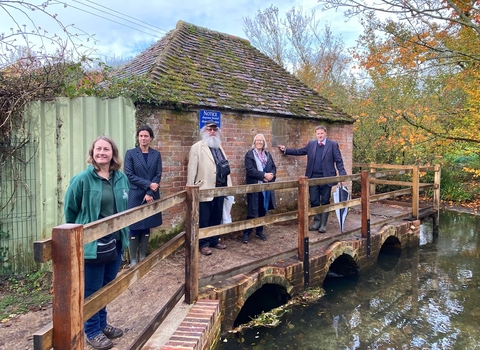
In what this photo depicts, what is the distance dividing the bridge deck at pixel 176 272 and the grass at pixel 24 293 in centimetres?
105

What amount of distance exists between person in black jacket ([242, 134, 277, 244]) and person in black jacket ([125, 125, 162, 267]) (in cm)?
177

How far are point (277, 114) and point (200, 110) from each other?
6.32 feet

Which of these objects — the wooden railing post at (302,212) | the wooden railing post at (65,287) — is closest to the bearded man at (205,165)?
the wooden railing post at (302,212)

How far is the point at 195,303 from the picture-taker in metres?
3.58

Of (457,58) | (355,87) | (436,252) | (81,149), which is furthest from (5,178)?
(355,87)

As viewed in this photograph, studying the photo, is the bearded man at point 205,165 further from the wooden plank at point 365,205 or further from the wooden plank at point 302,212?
the wooden plank at point 365,205

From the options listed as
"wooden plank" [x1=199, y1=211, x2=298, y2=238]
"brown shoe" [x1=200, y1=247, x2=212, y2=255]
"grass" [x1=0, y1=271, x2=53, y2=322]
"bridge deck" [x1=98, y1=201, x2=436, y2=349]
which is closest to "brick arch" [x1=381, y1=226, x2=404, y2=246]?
"bridge deck" [x1=98, y1=201, x2=436, y2=349]

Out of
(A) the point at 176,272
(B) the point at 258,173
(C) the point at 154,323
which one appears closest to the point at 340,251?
(B) the point at 258,173

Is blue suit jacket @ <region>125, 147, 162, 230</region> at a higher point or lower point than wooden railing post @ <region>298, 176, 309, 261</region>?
higher

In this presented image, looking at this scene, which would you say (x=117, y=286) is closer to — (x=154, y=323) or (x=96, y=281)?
(x=96, y=281)

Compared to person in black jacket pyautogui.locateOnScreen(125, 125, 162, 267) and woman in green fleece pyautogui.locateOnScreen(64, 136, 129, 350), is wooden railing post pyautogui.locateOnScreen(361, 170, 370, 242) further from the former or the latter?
woman in green fleece pyautogui.locateOnScreen(64, 136, 129, 350)

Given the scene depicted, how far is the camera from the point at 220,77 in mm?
7066

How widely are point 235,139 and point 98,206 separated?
13.1 feet

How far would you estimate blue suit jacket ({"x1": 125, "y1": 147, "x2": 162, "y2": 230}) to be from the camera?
14.2 ft
